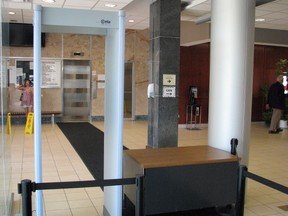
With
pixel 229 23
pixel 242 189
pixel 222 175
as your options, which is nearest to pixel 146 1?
pixel 229 23

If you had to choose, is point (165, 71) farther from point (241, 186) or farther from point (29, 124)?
point (29, 124)

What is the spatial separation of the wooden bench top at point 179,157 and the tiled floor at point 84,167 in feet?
3.05

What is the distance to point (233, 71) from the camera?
158 inches

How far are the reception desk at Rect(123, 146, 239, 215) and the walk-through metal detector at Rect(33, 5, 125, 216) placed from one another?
0.23m

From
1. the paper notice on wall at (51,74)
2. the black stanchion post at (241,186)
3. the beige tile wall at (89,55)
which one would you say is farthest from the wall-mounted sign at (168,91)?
the paper notice on wall at (51,74)

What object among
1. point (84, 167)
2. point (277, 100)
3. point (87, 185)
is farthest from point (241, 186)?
point (277, 100)

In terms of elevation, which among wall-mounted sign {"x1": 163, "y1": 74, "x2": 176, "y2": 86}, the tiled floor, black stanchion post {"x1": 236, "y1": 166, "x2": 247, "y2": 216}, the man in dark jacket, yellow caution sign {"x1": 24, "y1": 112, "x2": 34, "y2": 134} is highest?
wall-mounted sign {"x1": 163, "y1": 74, "x2": 176, "y2": 86}

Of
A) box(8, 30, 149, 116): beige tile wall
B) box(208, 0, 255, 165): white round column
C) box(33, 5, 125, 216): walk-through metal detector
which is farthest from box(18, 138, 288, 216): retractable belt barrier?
box(8, 30, 149, 116): beige tile wall

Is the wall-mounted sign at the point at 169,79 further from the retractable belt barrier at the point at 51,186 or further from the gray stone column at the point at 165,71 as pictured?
the retractable belt barrier at the point at 51,186

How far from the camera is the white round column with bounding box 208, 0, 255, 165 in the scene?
401 cm

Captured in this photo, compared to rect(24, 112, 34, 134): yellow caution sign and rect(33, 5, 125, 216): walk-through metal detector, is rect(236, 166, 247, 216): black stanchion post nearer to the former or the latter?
rect(33, 5, 125, 216): walk-through metal detector

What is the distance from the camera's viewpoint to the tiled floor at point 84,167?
4.19 m

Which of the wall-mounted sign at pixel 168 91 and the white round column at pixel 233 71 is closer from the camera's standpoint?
the white round column at pixel 233 71

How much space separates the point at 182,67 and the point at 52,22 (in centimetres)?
867
